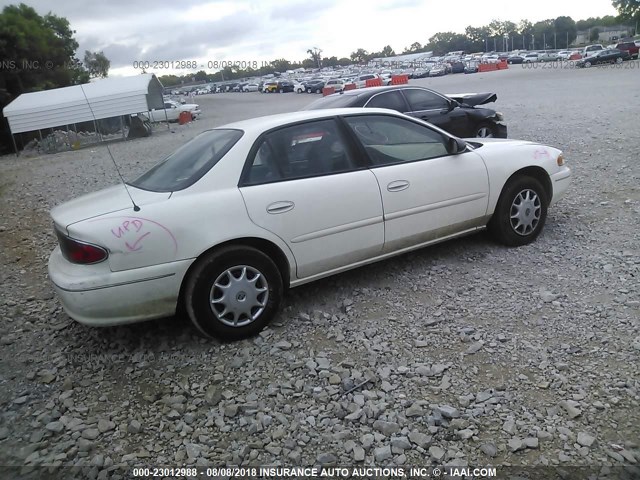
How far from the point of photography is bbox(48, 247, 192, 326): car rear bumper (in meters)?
3.41

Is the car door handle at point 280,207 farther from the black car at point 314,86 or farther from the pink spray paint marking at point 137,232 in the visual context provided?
the black car at point 314,86

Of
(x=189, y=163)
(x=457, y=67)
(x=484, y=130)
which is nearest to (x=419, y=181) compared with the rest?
(x=189, y=163)

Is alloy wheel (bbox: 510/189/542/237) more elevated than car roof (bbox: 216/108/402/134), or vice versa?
car roof (bbox: 216/108/402/134)

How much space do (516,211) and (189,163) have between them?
2980 mm

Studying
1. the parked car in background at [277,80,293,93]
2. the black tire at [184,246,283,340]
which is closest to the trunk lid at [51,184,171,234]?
the black tire at [184,246,283,340]

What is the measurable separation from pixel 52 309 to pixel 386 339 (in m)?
2.98

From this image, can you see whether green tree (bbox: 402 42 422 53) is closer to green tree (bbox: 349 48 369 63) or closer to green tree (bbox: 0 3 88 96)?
green tree (bbox: 349 48 369 63)

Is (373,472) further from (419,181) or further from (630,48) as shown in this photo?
(630,48)

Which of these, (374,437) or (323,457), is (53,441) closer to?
(323,457)

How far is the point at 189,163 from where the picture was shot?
4.13 m

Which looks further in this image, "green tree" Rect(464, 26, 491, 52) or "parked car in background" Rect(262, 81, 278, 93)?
"green tree" Rect(464, 26, 491, 52)

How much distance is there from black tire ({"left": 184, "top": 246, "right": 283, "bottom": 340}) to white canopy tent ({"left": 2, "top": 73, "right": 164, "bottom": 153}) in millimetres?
22998

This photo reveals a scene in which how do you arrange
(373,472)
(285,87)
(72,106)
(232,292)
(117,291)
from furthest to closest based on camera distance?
(285,87) → (72,106) → (232,292) → (117,291) → (373,472)

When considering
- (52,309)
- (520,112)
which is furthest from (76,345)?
(520,112)
